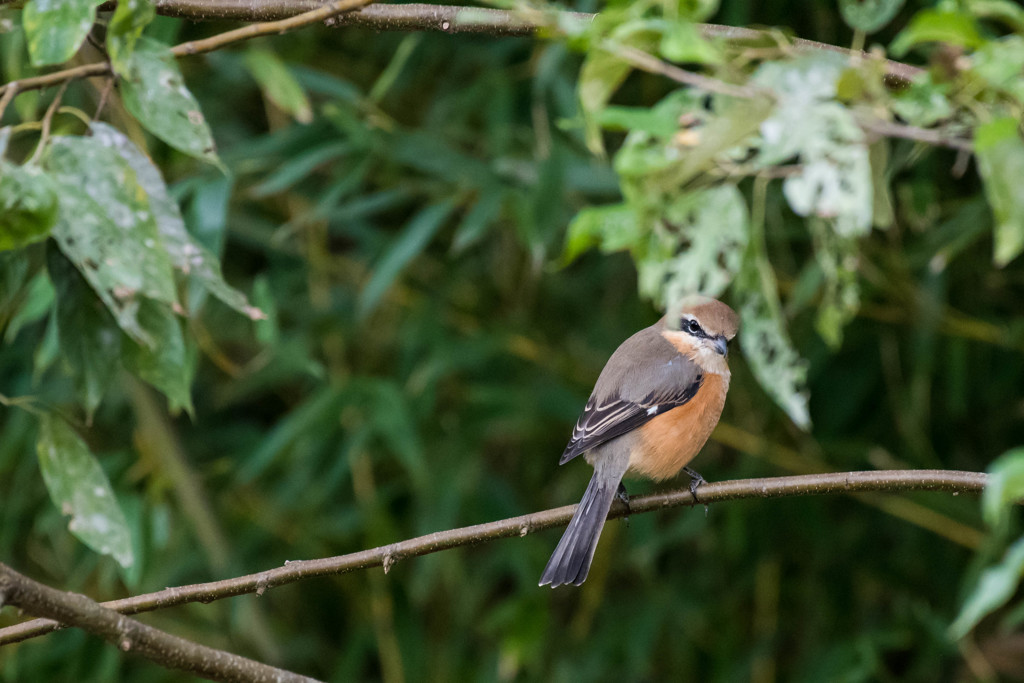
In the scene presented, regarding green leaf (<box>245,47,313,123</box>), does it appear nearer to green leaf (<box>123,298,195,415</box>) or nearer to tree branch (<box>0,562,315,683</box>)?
green leaf (<box>123,298,195,415</box>)

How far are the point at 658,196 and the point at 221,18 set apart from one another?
940mm

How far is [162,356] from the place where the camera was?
1.97m

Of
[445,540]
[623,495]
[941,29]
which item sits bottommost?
[623,495]

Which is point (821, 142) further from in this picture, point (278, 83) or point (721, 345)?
point (278, 83)

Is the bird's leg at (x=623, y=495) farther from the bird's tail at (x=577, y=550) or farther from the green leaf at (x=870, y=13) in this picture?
the green leaf at (x=870, y=13)

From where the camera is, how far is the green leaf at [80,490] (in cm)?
183

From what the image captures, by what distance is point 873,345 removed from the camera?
12.9 ft

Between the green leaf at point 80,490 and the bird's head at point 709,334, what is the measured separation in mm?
1763

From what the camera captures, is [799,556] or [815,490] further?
[799,556]

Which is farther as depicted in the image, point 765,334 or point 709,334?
point 709,334

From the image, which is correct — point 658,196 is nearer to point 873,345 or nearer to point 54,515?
point 873,345

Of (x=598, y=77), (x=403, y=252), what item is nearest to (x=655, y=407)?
(x=403, y=252)

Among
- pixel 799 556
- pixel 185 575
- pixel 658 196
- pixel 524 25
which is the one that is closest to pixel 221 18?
pixel 524 25

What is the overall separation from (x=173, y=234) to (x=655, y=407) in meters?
1.55
